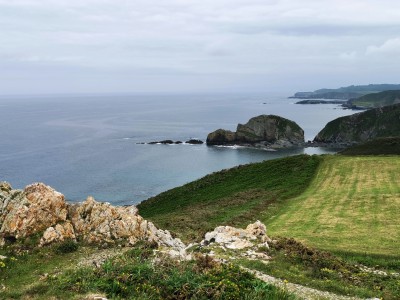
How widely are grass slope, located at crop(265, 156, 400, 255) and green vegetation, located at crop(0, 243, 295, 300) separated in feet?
48.5

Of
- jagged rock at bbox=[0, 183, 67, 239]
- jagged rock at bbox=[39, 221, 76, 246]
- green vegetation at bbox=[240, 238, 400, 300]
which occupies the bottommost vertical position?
green vegetation at bbox=[240, 238, 400, 300]

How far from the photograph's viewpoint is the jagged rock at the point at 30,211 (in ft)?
77.4

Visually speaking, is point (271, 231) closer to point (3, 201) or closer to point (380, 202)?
point (380, 202)

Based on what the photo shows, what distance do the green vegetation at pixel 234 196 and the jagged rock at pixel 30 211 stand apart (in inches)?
473

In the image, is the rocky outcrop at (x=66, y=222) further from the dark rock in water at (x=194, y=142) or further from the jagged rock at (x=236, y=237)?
the dark rock in water at (x=194, y=142)

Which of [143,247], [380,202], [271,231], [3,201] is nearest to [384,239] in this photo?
[271,231]

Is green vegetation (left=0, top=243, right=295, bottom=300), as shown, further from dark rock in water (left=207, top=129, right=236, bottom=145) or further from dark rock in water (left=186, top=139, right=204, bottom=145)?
dark rock in water (left=186, top=139, right=204, bottom=145)

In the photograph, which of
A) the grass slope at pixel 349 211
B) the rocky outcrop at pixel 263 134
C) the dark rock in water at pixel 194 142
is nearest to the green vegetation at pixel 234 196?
the grass slope at pixel 349 211

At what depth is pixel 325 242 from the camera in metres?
31.2

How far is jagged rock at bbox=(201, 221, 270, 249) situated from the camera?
24.0m

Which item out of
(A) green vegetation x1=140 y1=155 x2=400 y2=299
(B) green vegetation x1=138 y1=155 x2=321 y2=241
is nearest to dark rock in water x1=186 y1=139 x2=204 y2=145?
(A) green vegetation x1=140 y1=155 x2=400 y2=299

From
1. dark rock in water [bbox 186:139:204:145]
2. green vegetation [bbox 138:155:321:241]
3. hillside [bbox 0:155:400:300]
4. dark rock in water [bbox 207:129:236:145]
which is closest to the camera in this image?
hillside [bbox 0:155:400:300]

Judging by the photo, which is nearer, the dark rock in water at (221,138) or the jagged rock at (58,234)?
the jagged rock at (58,234)

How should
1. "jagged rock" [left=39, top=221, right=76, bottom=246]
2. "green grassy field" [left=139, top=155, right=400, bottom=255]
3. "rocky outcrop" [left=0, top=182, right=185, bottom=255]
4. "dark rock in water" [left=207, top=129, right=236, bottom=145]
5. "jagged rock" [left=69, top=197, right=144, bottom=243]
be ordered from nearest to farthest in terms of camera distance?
"jagged rock" [left=39, top=221, right=76, bottom=246] → "rocky outcrop" [left=0, top=182, right=185, bottom=255] → "jagged rock" [left=69, top=197, right=144, bottom=243] → "green grassy field" [left=139, top=155, right=400, bottom=255] → "dark rock in water" [left=207, top=129, right=236, bottom=145]
